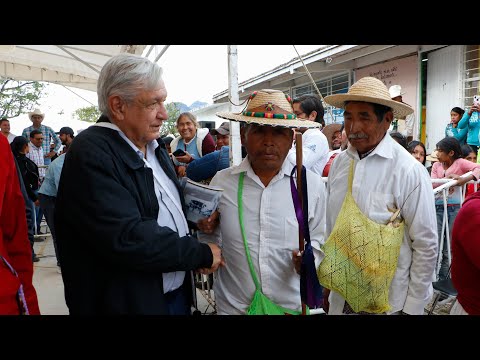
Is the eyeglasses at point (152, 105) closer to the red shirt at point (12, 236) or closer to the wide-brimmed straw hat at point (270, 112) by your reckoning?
the wide-brimmed straw hat at point (270, 112)

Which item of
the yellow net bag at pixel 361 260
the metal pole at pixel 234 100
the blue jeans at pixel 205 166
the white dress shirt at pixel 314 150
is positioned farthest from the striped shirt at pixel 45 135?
the yellow net bag at pixel 361 260

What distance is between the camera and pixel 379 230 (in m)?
1.99

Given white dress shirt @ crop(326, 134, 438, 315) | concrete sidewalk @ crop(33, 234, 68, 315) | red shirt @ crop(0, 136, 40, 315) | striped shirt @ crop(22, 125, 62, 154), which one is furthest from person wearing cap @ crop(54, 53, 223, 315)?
striped shirt @ crop(22, 125, 62, 154)

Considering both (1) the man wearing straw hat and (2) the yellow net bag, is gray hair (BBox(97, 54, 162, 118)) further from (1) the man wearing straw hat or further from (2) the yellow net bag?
(2) the yellow net bag

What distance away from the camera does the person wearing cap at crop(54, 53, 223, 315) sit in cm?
150

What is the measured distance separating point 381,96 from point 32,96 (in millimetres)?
29770

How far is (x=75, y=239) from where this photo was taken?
159cm

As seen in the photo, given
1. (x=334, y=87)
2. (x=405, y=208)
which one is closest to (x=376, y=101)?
(x=405, y=208)

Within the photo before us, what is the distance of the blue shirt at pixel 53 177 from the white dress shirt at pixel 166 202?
3808mm

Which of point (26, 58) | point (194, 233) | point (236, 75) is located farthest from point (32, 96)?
point (194, 233)

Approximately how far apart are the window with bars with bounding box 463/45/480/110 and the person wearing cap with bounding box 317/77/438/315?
237 inches
